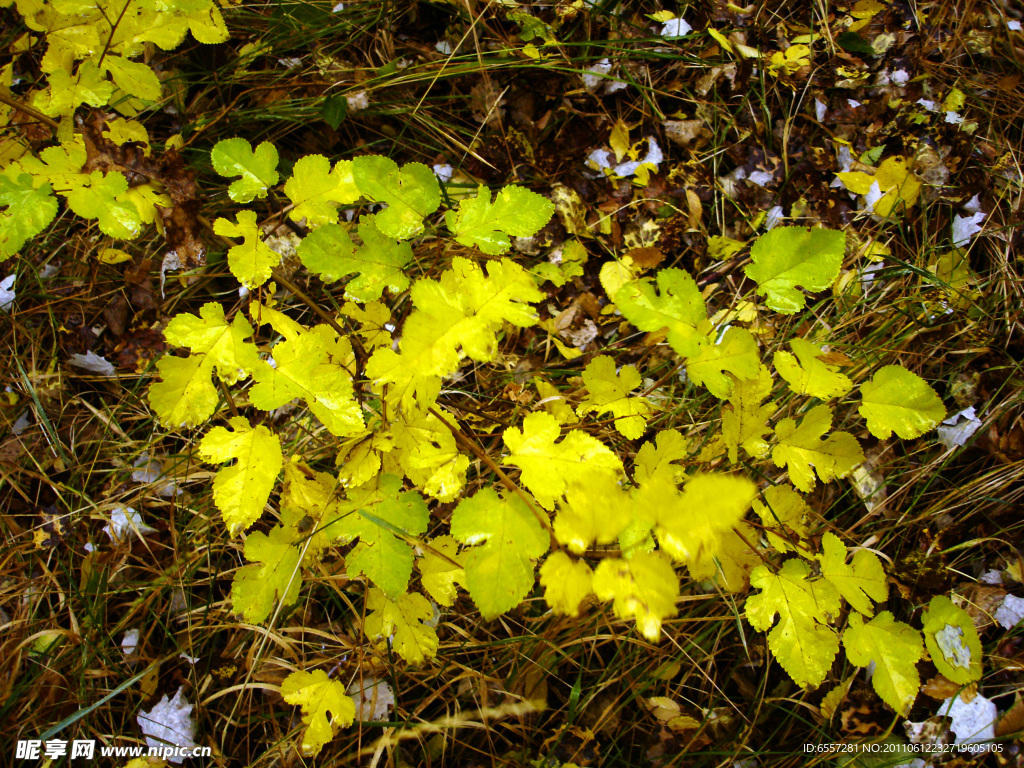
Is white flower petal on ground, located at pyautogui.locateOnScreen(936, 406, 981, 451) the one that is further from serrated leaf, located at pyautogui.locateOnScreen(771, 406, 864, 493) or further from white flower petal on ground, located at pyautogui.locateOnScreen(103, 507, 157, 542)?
white flower petal on ground, located at pyautogui.locateOnScreen(103, 507, 157, 542)

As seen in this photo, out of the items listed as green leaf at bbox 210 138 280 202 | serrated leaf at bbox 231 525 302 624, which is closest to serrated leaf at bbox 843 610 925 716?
serrated leaf at bbox 231 525 302 624

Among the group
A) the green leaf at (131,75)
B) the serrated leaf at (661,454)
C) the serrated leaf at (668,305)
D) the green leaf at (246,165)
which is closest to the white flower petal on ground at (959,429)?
the serrated leaf at (661,454)

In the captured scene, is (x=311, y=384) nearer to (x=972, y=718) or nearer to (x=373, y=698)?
(x=373, y=698)

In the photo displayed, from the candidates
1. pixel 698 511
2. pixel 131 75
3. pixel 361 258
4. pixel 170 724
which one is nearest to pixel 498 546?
pixel 698 511

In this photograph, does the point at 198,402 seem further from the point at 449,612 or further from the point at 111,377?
the point at 111,377

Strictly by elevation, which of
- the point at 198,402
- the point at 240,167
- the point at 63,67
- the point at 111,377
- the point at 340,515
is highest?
the point at 63,67

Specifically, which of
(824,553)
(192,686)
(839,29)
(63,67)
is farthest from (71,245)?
(839,29)
